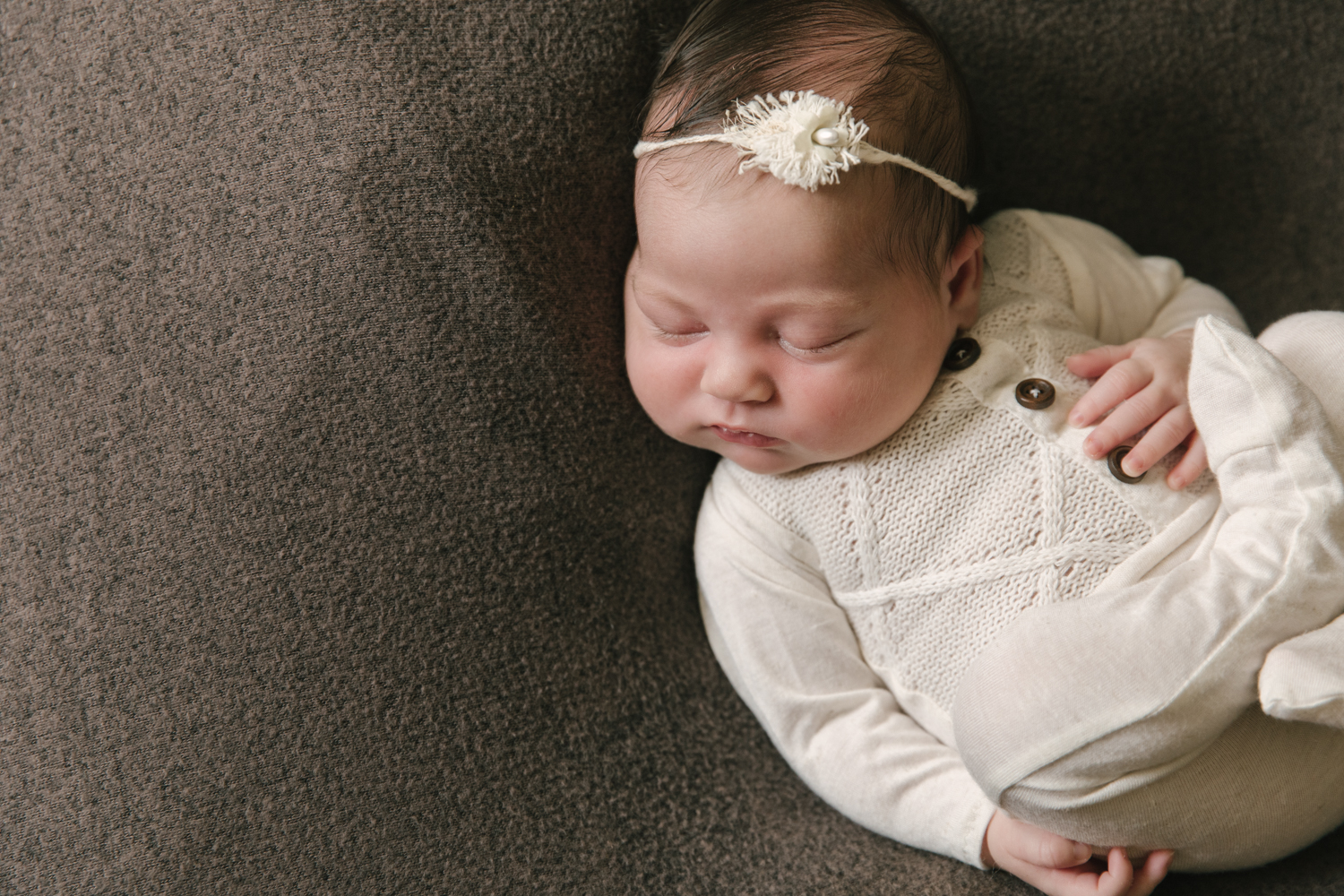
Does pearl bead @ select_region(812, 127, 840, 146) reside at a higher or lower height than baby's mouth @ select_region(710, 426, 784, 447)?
higher

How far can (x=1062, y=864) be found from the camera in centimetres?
86

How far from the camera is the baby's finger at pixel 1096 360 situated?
0.97 metres

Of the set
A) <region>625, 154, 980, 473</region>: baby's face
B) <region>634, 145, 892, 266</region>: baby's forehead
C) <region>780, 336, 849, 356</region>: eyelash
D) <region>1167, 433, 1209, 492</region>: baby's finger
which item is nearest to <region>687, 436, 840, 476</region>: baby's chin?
<region>625, 154, 980, 473</region>: baby's face

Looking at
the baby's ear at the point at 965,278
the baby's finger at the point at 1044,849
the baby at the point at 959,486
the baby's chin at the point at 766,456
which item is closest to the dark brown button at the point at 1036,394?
the baby at the point at 959,486

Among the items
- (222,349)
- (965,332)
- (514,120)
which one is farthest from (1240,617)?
(222,349)

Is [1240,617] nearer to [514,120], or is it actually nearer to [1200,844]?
[1200,844]

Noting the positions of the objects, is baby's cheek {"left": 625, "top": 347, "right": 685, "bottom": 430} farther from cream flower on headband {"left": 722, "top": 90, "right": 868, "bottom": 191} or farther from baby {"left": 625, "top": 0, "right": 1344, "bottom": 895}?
cream flower on headband {"left": 722, "top": 90, "right": 868, "bottom": 191}

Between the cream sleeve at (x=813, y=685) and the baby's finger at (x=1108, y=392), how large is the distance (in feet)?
1.04

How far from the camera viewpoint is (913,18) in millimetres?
953

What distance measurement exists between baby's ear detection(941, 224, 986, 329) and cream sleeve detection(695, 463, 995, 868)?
0.31 metres

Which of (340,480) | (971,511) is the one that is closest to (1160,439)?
(971,511)

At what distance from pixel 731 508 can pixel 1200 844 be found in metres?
0.55

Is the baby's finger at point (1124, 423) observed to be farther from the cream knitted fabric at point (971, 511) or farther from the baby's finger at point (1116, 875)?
the baby's finger at point (1116, 875)

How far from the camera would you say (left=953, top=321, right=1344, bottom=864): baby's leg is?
0.76m
